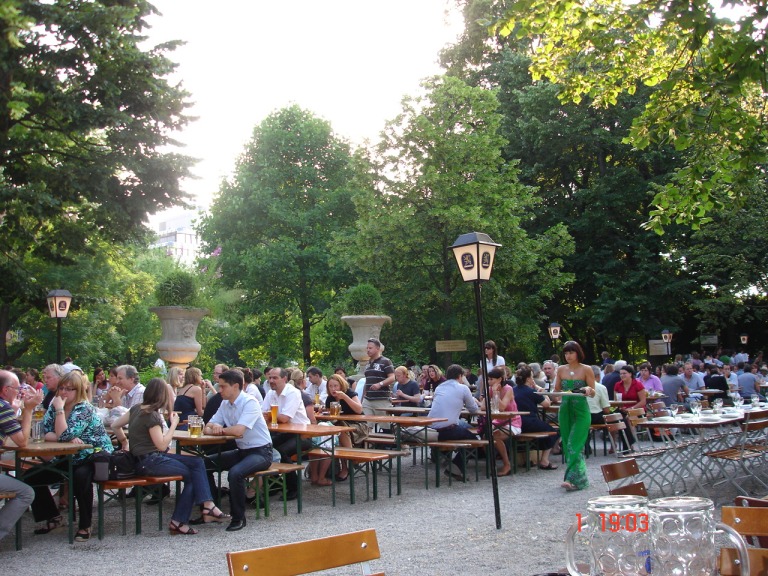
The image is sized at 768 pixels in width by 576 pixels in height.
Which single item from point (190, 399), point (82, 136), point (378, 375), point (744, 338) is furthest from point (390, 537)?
point (744, 338)

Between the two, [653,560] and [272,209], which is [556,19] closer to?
[653,560]

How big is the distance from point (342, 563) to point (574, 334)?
117ft

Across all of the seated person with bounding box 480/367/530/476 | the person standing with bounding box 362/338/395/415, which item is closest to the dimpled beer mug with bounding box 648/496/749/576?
the seated person with bounding box 480/367/530/476

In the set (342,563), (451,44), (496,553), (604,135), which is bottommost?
(496,553)

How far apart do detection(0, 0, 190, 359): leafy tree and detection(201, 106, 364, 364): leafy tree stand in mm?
16961

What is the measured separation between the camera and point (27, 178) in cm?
1695

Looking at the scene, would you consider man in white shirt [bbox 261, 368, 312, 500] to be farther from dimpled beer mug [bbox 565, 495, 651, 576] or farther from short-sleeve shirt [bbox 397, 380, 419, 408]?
dimpled beer mug [bbox 565, 495, 651, 576]

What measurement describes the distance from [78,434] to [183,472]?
110 cm

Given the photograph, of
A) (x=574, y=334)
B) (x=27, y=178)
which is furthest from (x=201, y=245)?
(x=27, y=178)

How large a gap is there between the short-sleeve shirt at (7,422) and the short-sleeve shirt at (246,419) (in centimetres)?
220

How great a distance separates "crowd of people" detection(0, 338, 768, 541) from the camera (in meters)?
7.81

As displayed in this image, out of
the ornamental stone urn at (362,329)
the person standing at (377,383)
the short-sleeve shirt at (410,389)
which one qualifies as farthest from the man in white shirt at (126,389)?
the ornamental stone urn at (362,329)
